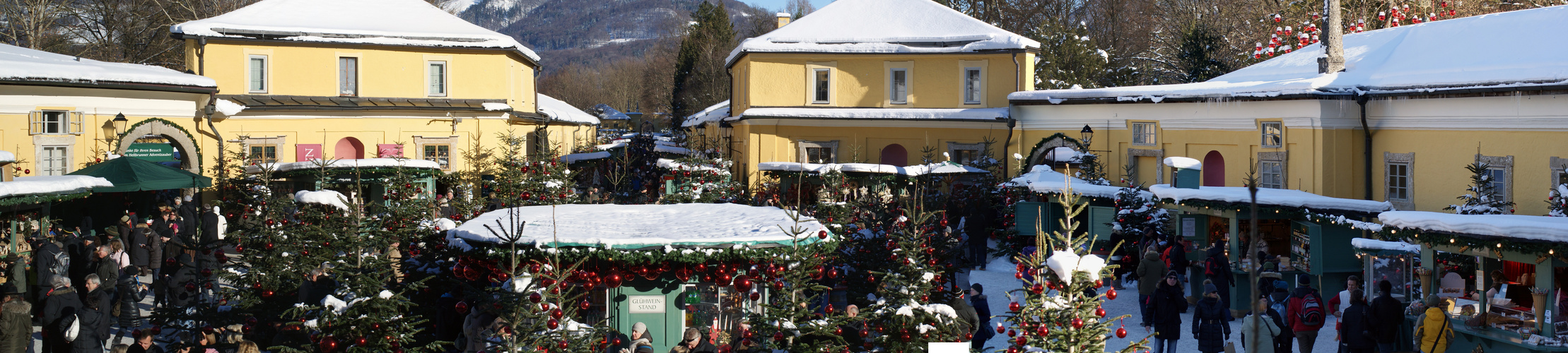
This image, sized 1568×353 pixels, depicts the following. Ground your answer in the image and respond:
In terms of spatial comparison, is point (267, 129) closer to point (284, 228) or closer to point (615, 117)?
point (284, 228)

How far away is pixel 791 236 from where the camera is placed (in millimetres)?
11133

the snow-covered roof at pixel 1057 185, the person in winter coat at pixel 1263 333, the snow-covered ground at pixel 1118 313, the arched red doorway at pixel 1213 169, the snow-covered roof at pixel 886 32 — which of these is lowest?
the snow-covered ground at pixel 1118 313

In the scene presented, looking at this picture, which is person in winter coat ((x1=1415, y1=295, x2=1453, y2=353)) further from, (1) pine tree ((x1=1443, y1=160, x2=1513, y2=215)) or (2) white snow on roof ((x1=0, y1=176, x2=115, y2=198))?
(2) white snow on roof ((x1=0, y1=176, x2=115, y2=198))

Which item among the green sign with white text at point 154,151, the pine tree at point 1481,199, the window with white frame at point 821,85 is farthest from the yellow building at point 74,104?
the pine tree at point 1481,199

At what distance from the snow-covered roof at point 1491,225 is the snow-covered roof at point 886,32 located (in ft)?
55.0

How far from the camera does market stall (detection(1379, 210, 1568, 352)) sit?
9906 mm

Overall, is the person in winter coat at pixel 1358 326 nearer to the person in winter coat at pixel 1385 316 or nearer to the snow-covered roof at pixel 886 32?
the person in winter coat at pixel 1385 316

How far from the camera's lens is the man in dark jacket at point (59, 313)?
457 inches

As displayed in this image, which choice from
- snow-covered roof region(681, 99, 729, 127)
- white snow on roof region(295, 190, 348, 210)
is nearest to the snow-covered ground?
white snow on roof region(295, 190, 348, 210)

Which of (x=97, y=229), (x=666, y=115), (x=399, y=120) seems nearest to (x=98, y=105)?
(x=97, y=229)

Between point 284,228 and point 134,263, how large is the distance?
5.50 meters

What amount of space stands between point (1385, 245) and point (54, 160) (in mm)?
24086

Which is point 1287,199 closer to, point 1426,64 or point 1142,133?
point 1426,64

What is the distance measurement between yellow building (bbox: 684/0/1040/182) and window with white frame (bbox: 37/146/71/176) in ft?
49.4
